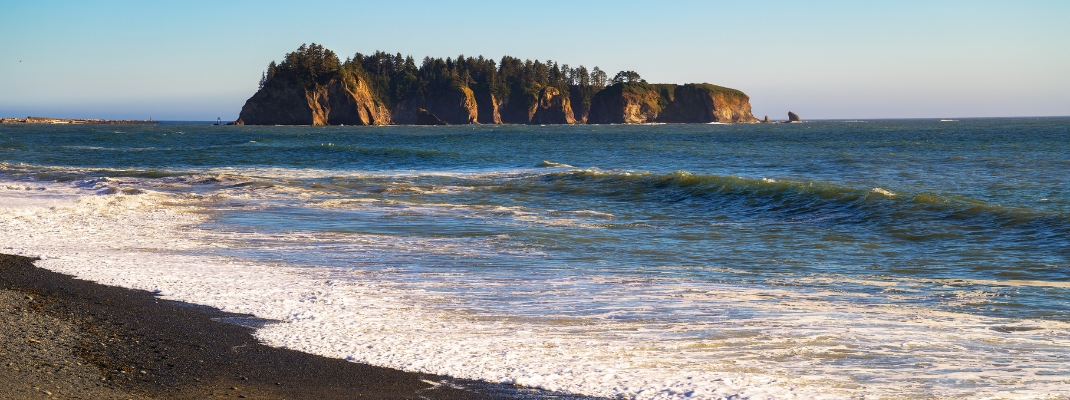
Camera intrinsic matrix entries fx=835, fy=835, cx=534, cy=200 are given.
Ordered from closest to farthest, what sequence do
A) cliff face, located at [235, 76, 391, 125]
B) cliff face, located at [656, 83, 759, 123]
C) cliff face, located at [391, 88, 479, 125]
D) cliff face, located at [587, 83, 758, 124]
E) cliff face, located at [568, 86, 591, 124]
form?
cliff face, located at [235, 76, 391, 125] < cliff face, located at [391, 88, 479, 125] < cliff face, located at [587, 83, 758, 124] < cliff face, located at [656, 83, 759, 123] < cliff face, located at [568, 86, 591, 124]

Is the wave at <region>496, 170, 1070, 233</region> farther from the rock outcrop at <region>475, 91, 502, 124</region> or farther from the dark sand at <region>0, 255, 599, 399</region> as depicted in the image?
the rock outcrop at <region>475, 91, 502, 124</region>

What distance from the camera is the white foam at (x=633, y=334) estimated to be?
4957 mm

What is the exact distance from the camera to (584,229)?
12883 mm

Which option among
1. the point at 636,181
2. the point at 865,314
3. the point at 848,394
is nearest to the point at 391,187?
the point at 636,181

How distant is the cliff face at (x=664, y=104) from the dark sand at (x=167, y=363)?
173815mm

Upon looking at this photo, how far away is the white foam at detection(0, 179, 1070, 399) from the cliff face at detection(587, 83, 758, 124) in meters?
172

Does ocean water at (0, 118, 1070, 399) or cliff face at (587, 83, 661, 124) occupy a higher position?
cliff face at (587, 83, 661, 124)

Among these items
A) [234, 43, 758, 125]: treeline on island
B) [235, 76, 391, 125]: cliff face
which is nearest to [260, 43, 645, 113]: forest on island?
[234, 43, 758, 125]: treeline on island

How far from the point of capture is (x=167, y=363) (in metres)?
5.22

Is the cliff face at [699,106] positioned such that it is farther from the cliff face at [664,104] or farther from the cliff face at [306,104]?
the cliff face at [306,104]

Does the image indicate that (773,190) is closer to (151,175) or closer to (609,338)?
(609,338)

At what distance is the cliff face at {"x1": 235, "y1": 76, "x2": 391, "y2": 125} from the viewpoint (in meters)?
137

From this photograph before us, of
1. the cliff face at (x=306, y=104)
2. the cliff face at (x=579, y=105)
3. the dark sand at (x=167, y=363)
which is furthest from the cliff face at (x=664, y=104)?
the dark sand at (x=167, y=363)

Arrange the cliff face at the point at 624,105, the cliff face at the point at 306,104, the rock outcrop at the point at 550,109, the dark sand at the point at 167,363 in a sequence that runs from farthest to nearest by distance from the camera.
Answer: the rock outcrop at the point at 550,109, the cliff face at the point at 624,105, the cliff face at the point at 306,104, the dark sand at the point at 167,363
